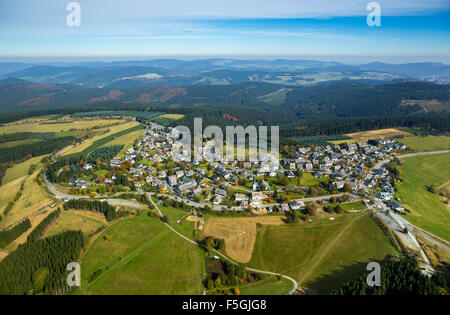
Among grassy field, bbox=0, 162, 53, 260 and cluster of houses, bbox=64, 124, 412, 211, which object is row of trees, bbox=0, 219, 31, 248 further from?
cluster of houses, bbox=64, 124, 412, 211

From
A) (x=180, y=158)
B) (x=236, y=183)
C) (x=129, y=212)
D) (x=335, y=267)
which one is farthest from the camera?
(x=180, y=158)

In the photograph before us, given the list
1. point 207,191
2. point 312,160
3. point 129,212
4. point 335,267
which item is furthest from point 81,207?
point 312,160

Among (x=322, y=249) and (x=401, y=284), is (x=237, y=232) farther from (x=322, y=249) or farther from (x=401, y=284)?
(x=401, y=284)

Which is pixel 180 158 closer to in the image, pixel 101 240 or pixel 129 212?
pixel 129 212

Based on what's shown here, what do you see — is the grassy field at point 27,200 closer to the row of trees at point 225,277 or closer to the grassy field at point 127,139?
the grassy field at point 127,139

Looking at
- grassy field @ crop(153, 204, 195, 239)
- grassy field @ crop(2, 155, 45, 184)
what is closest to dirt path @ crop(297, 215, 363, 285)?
grassy field @ crop(153, 204, 195, 239)

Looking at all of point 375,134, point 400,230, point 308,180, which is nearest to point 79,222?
point 308,180
